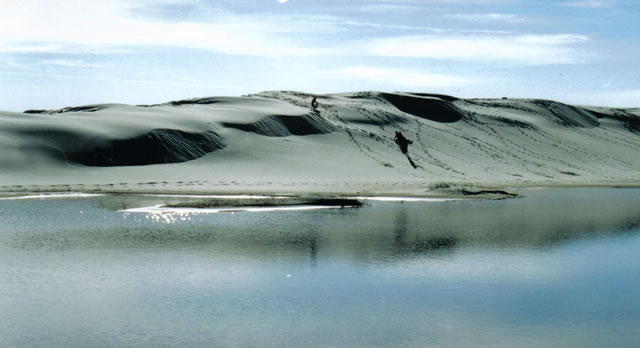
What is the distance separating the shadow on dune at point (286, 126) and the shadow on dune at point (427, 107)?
917 inches

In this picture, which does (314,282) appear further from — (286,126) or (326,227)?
(286,126)

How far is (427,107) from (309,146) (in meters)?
37.0

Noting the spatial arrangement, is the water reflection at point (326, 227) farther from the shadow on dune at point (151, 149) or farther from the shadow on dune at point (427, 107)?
the shadow on dune at point (427, 107)

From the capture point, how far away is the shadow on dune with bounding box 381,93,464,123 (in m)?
110

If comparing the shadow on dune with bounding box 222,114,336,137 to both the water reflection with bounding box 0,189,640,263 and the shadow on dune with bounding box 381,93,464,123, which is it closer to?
the shadow on dune with bounding box 381,93,464,123

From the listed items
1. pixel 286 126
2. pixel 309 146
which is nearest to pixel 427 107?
pixel 286 126

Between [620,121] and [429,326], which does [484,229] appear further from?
[620,121]

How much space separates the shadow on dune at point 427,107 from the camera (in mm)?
110188

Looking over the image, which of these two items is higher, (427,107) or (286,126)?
(427,107)

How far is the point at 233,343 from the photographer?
12141 millimetres

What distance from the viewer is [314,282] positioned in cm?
1727

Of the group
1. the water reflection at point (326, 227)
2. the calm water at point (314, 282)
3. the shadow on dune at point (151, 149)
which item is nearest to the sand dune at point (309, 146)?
the shadow on dune at point (151, 149)

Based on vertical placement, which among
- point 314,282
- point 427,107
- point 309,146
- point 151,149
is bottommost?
point 309,146

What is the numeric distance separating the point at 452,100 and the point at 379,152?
43529 millimetres
